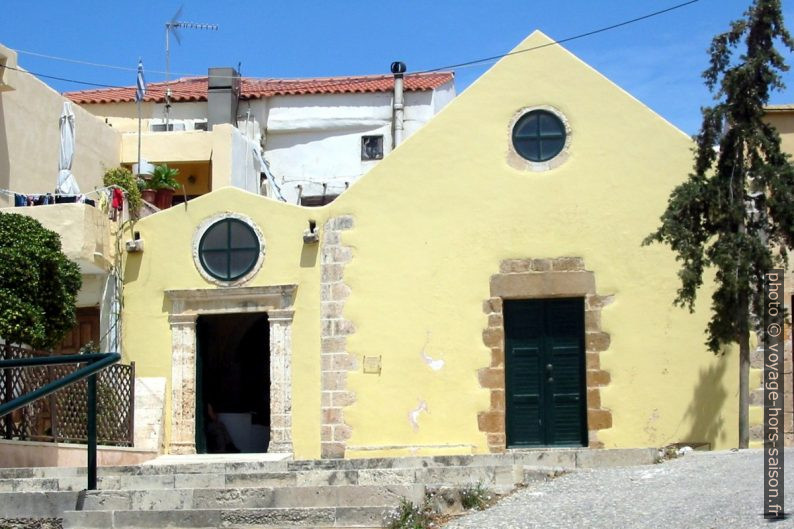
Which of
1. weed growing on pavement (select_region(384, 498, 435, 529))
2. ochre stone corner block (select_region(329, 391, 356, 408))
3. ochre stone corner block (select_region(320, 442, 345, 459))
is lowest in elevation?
ochre stone corner block (select_region(320, 442, 345, 459))

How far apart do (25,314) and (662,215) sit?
25.1ft

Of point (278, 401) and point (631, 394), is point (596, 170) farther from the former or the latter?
point (278, 401)

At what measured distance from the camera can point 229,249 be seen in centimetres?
1722

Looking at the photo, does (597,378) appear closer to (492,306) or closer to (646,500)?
(492,306)

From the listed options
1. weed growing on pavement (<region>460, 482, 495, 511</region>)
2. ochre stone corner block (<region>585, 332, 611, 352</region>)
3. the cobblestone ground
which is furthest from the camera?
ochre stone corner block (<region>585, 332, 611, 352</region>)

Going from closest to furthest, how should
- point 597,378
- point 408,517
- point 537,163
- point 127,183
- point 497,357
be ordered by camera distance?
point 408,517 → point 597,378 → point 497,357 → point 537,163 → point 127,183

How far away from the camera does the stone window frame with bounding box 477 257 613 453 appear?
15.9 meters

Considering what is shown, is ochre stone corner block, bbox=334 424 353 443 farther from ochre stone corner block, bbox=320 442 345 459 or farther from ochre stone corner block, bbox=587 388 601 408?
ochre stone corner block, bbox=587 388 601 408

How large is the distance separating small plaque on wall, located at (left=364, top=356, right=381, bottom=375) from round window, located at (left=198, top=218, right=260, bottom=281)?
80.7 inches

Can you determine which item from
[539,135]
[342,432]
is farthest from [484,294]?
[342,432]

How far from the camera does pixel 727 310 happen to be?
14.5m

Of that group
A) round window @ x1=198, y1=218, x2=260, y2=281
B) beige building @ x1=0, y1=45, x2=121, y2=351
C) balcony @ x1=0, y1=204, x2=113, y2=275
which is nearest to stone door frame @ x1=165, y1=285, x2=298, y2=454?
round window @ x1=198, y1=218, x2=260, y2=281

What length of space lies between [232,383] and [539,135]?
6.29 meters

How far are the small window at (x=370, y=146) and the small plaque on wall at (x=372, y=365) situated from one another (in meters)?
9.75
